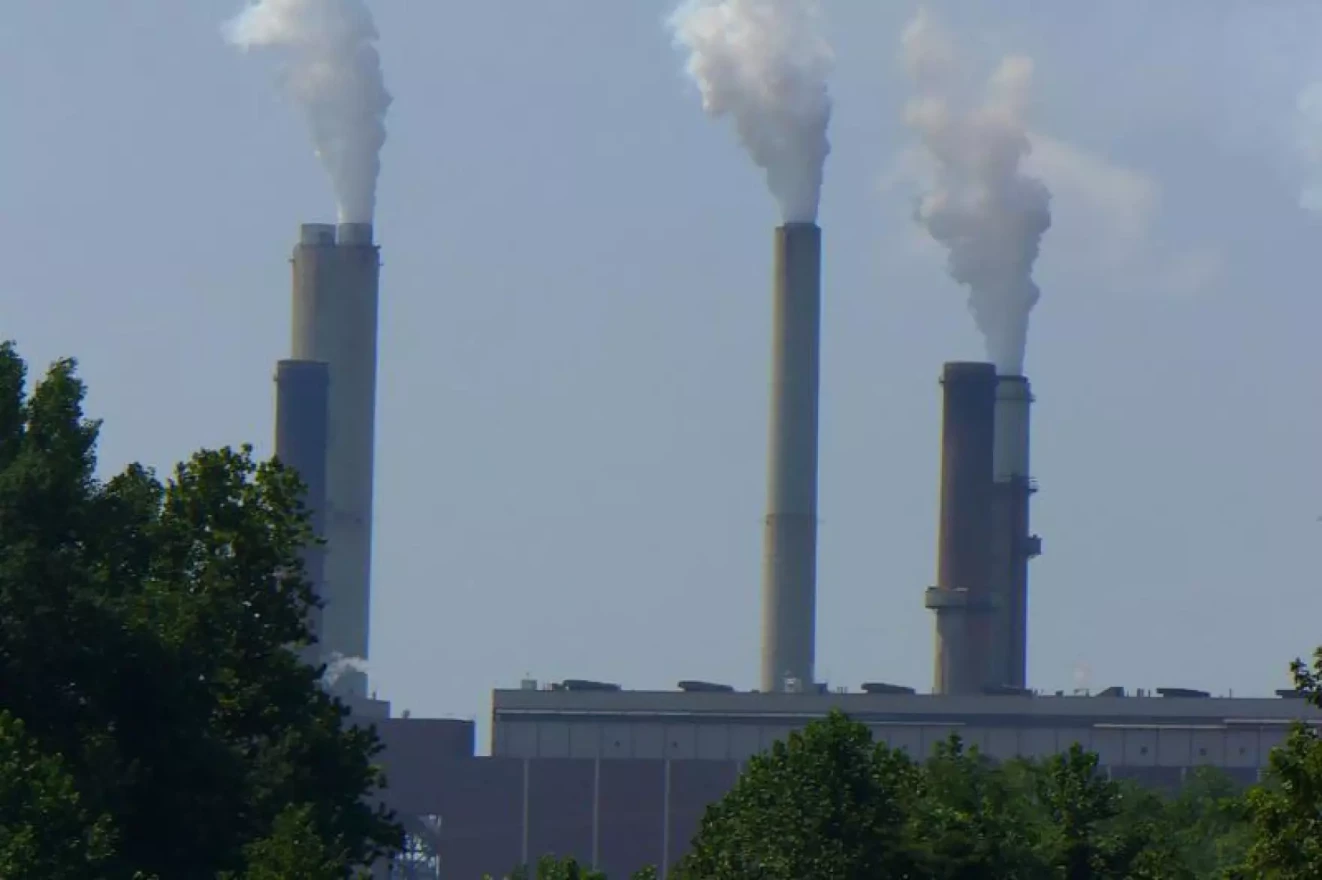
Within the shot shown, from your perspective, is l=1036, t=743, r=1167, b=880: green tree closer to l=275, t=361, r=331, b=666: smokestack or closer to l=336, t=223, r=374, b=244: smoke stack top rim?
l=275, t=361, r=331, b=666: smokestack

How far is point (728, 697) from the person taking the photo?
75750mm

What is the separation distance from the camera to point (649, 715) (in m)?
76.3

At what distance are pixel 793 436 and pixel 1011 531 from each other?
911 centimetres

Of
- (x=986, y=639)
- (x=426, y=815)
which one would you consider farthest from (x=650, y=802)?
(x=986, y=639)

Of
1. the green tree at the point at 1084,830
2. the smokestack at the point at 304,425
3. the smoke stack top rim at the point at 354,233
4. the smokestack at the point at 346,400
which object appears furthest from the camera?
the smoke stack top rim at the point at 354,233

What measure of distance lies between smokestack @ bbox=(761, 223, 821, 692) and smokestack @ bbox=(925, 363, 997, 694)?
Result: 151 inches

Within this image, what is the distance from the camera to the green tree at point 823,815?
25297mm

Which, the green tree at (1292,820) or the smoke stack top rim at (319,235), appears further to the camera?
the smoke stack top rim at (319,235)

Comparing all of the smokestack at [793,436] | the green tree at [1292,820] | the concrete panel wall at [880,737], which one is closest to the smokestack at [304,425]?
the concrete panel wall at [880,737]

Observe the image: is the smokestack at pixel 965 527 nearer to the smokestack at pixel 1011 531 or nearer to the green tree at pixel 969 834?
the smokestack at pixel 1011 531

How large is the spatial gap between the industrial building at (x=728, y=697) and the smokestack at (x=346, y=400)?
7 centimetres

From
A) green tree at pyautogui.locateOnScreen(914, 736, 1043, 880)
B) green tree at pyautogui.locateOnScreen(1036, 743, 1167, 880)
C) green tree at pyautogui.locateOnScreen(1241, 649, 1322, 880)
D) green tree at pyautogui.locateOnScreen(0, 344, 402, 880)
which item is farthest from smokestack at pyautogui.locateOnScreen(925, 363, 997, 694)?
green tree at pyautogui.locateOnScreen(1241, 649, 1322, 880)

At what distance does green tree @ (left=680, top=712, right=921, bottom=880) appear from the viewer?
25.3 meters

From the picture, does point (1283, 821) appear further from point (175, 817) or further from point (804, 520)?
point (804, 520)
